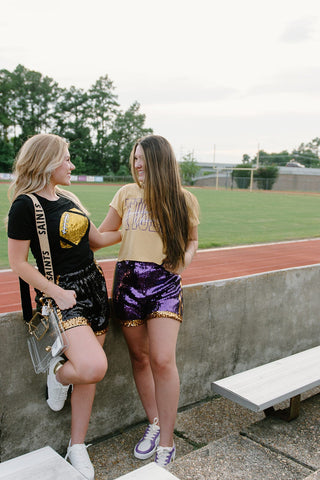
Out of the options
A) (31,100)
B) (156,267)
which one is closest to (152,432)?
(156,267)

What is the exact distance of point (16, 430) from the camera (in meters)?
2.52

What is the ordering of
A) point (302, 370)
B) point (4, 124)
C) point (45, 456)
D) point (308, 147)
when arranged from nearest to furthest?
point (45, 456)
point (302, 370)
point (4, 124)
point (308, 147)

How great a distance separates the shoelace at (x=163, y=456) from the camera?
2504 mm

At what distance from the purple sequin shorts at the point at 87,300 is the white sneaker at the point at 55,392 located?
32cm

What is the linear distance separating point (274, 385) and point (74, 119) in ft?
199

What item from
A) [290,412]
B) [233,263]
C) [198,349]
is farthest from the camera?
[233,263]

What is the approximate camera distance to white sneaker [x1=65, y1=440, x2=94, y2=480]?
2.38m

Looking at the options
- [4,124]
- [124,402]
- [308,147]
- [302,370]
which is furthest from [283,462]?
[308,147]

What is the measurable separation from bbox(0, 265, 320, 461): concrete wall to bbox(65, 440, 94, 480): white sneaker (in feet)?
1.00

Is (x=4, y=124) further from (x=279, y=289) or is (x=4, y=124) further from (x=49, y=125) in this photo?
(x=279, y=289)

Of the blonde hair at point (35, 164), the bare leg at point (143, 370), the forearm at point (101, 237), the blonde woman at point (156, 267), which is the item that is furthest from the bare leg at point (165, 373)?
the blonde hair at point (35, 164)

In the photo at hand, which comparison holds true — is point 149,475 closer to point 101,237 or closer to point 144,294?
point 144,294

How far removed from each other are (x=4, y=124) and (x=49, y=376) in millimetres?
56988

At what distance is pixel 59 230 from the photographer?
228cm
